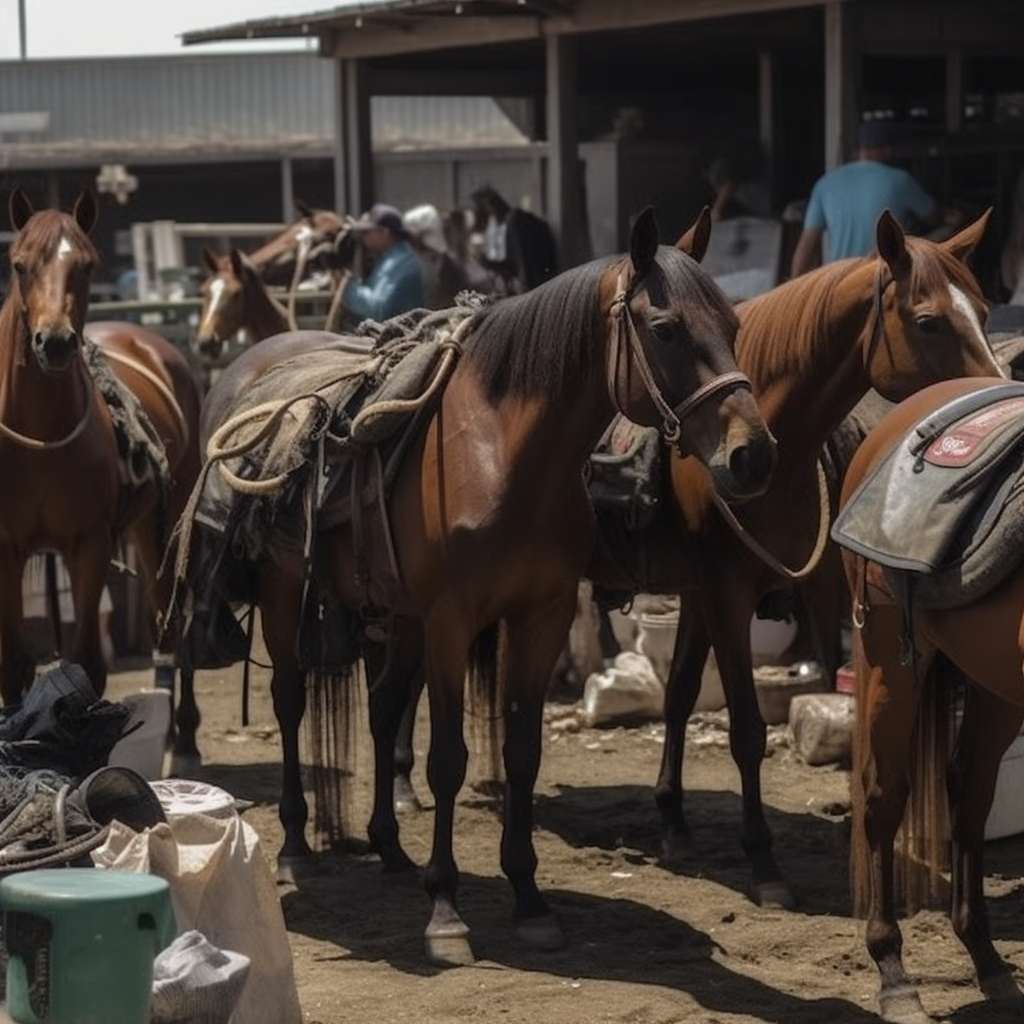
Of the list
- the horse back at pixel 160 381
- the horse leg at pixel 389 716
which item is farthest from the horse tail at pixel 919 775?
the horse back at pixel 160 381

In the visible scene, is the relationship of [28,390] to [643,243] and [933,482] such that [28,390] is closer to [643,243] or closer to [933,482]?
[643,243]

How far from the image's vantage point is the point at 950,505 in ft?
16.4

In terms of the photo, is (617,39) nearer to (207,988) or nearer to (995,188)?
(995,188)

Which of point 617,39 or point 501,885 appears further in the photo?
point 617,39

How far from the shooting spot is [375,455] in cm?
623

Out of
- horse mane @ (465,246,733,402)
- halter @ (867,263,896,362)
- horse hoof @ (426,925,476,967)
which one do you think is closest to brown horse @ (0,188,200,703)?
horse mane @ (465,246,733,402)

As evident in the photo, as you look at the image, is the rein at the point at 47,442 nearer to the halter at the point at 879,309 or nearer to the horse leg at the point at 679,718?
the horse leg at the point at 679,718

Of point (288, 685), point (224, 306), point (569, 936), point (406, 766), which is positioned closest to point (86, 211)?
point (288, 685)

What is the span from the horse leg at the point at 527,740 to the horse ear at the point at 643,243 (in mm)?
980

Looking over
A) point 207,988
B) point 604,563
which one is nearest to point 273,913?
point 207,988

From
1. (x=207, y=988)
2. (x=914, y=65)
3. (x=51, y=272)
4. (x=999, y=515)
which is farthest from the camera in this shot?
(x=914, y=65)

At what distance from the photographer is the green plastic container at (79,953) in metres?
4.19

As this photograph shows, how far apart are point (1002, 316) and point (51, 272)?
159 inches

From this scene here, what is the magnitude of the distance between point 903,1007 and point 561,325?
1.96 meters
